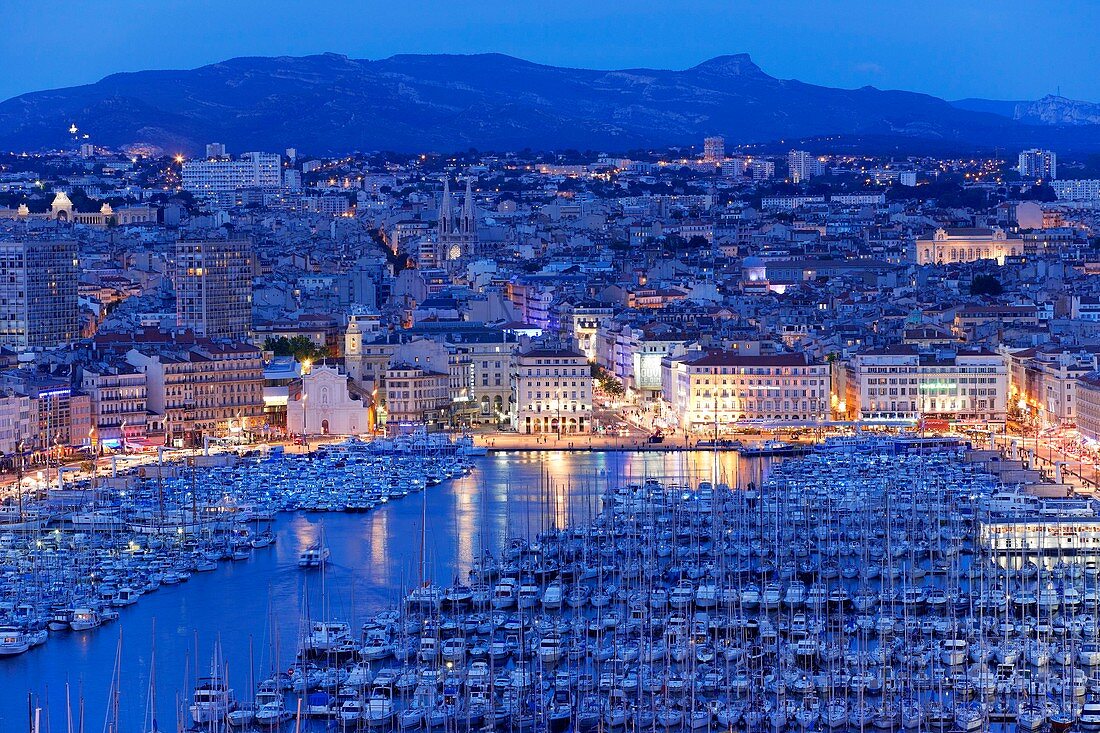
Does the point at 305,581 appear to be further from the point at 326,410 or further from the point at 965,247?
the point at 965,247

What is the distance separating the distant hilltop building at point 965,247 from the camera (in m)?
82.6

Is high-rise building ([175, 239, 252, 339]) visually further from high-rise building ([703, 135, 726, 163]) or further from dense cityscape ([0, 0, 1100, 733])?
high-rise building ([703, 135, 726, 163])

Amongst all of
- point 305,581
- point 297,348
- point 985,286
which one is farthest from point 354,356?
point 985,286

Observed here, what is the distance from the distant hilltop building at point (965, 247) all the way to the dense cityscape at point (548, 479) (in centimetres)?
17

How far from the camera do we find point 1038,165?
132 metres

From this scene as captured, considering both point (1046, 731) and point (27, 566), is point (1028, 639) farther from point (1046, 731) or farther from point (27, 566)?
point (27, 566)

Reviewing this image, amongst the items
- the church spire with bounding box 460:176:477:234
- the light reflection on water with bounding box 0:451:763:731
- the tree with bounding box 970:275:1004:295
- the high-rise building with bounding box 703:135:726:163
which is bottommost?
the light reflection on water with bounding box 0:451:763:731

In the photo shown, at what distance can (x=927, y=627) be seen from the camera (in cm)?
2548

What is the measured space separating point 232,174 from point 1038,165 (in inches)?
1544

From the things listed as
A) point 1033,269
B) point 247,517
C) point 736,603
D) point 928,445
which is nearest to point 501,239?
point 1033,269

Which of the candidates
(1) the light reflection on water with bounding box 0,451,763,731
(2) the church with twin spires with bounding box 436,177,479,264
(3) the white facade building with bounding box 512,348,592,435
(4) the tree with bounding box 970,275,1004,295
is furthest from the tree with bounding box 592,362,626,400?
(2) the church with twin spires with bounding box 436,177,479,264

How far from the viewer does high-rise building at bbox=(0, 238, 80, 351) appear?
58906mm

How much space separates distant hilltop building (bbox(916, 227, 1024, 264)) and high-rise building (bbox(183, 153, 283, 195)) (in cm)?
4182

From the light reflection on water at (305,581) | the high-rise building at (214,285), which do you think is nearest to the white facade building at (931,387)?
the light reflection on water at (305,581)
